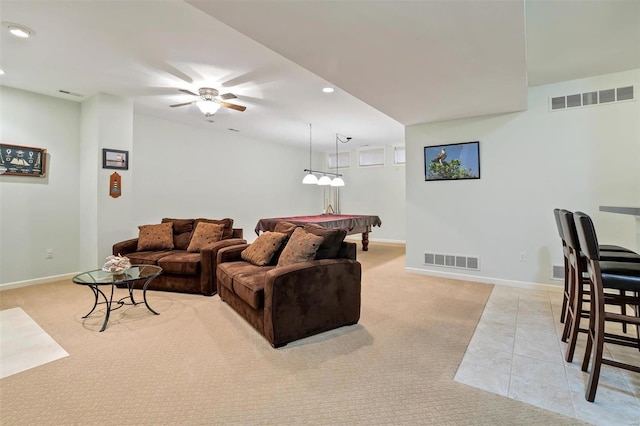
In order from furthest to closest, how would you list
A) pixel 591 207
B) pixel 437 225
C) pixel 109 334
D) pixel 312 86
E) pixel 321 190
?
1. pixel 321 190
2. pixel 437 225
3. pixel 312 86
4. pixel 591 207
5. pixel 109 334

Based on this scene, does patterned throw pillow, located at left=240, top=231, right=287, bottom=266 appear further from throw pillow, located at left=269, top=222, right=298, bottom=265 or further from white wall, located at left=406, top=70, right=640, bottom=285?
white wall, located at left=406, top=70, right=640, bottom=285

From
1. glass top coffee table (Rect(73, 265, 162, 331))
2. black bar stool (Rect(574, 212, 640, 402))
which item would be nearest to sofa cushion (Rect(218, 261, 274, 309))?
glass top coffee table (Rect(73, 265, 162, 331))

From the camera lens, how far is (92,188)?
4.18 meters

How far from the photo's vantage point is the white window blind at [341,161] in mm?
8781

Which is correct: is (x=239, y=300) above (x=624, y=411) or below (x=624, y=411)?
above

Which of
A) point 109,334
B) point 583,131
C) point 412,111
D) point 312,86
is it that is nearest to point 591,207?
point 583,131

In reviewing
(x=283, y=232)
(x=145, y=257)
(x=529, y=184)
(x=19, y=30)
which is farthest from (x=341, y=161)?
(x=19, y=30)

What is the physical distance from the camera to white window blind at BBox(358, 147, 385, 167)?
27.1ft

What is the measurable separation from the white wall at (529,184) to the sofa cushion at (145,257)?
364 centimetres

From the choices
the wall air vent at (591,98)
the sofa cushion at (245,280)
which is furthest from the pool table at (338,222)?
the wall air vent at (591,98)

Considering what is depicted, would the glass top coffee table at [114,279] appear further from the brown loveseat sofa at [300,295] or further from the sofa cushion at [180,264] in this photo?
the brown loveseat sofa at [300,295]

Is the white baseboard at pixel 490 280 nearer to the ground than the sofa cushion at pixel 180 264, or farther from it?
nearer to the ground

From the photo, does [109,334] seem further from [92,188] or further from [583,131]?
[583,131]

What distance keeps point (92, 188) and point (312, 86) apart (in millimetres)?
3370
